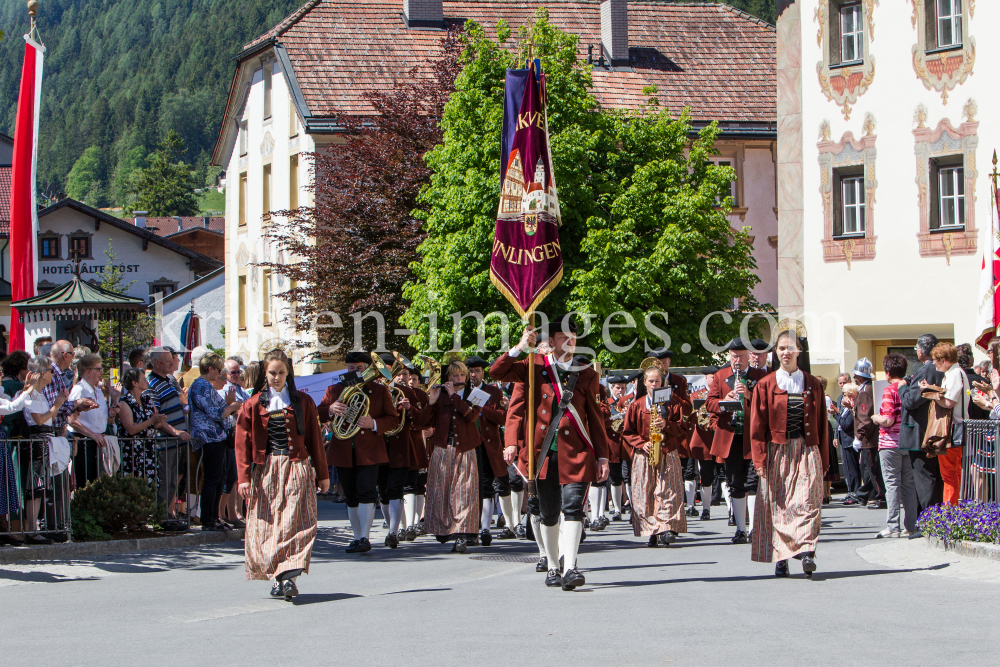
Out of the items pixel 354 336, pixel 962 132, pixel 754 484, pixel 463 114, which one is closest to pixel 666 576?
pixel 754 484

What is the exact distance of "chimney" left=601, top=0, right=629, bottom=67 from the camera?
43875mm

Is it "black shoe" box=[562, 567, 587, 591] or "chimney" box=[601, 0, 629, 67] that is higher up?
"chimney" box=[601, 0, 629, 67]

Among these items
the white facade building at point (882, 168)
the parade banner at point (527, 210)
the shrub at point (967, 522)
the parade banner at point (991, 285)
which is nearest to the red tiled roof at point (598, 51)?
the white facade building at point (882, 168)

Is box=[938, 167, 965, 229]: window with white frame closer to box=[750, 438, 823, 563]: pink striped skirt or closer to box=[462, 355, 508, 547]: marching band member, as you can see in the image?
box=[462, 355, 508, 547]: marching band member

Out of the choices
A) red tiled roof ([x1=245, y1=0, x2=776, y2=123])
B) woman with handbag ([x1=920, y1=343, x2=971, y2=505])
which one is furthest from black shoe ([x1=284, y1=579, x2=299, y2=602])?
red tiled roof ([x1=245, y1=0, x2=776, y2=123])

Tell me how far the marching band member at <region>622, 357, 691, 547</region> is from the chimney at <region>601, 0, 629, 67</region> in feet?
102

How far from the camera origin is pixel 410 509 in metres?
14.9

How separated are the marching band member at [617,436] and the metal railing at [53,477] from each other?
Result: 16.4ft

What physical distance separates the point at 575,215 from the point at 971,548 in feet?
59.3

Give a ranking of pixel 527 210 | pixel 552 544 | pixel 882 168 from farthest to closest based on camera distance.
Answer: pixel 882 168, pixel 527 210, pixel 552 544

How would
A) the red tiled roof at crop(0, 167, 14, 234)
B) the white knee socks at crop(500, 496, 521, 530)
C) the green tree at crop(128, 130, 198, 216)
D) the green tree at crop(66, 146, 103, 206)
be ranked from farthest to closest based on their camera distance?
the green tree at crop(66, 146, 103, 206) < the green tree at crop(128, 130, 198, 216) < the red tiled roof at crop(0, 167, 14, 234) < the white knee socks at crop(500, 496, 521, 530)

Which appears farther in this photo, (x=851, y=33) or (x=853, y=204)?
(x=853, y=204)

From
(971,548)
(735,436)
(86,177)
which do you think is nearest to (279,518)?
(735,436)

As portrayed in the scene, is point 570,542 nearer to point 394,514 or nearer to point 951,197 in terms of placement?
point 394,514
